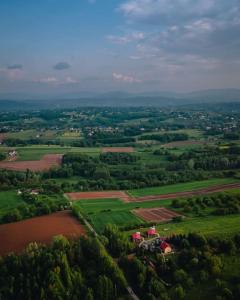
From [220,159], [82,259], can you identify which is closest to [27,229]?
[82,259]

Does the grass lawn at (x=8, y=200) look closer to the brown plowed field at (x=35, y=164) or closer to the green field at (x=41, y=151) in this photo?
the brown plowed field at (x=35, y=164)

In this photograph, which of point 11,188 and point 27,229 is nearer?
point 27,229

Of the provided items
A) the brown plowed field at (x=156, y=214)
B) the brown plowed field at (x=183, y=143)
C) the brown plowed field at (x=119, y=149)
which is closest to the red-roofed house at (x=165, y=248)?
the brown plowed field at (x=156, y=214)

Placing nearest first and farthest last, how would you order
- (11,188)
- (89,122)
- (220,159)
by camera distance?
(11,188)
(220,159)
(89,122)

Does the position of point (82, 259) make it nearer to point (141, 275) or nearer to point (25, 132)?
point (141, 275)

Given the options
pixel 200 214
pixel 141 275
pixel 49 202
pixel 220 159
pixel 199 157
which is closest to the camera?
pixel 141 275

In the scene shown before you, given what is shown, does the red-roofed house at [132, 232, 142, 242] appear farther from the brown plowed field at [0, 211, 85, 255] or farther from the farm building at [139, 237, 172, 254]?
the brown plowed field at [0, 211, 85, 255]

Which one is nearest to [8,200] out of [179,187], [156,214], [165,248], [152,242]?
[156,214]

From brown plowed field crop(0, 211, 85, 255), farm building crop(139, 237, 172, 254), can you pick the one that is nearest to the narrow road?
brown plowed field crop(0, 211, 85, 255)

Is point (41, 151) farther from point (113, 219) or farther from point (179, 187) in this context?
point (113, 219)
